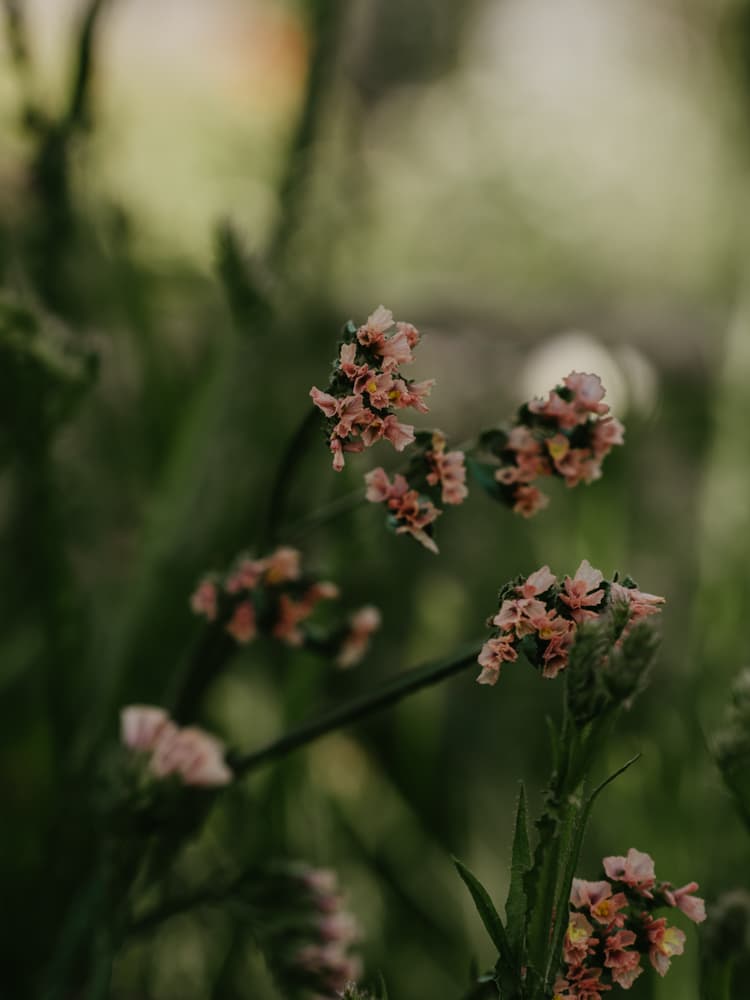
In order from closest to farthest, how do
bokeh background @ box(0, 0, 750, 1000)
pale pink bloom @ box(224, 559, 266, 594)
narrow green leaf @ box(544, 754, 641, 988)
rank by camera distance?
narrow green leaf @ box(544, 754, 641, 988)
pale pink bloom @ box(224, 559, 266, 594)
bokeh background @ box(0, 0, 750, 1000)

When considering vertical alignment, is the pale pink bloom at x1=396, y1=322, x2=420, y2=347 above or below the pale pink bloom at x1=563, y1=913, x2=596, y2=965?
above

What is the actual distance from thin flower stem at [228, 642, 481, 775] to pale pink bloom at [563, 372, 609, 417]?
7 cm

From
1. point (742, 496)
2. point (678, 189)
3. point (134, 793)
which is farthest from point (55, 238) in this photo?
point (678, 189)

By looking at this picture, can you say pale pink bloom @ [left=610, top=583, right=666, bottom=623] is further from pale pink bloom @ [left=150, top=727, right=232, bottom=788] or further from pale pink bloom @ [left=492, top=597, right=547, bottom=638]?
pale pink bloom @ [left=150, top=727, right=232, bottom=788]

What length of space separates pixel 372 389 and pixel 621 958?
0.15m

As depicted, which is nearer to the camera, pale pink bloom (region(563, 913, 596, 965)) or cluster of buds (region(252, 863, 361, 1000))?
pale pink bloom (region(563, 913, 596, 965))

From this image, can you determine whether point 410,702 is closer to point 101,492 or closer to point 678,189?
point 101,492

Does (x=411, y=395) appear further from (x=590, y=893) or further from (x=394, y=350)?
(x=590, y=893)

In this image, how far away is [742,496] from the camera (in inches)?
34.7

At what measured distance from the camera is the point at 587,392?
285mm

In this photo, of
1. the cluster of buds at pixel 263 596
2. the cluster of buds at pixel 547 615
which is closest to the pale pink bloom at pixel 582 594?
the cluster of buds at pixel 547 615

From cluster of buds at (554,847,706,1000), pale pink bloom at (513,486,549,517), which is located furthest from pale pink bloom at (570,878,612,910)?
pale pink bloom at (513,486,549,517)

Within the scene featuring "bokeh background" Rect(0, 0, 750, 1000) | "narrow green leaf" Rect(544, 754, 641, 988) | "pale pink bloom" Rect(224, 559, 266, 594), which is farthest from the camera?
"bokeh background" Rect(0, 0, 750, 1000)

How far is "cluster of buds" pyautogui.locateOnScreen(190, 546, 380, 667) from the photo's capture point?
0.35 meters
